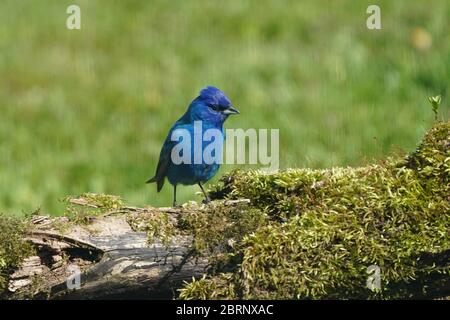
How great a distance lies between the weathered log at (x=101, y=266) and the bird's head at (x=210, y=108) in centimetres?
165


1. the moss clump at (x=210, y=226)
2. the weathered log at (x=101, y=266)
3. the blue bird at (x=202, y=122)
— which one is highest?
the blue bird at (x=202, y=122)

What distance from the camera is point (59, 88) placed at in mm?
8727

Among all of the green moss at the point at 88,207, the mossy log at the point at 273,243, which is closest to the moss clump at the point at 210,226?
the mossy log at the point at 273,243

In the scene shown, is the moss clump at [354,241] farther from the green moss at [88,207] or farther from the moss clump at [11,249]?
the moss clump at [11,249]

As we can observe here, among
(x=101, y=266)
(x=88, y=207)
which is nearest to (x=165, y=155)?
(x=88, y=207)

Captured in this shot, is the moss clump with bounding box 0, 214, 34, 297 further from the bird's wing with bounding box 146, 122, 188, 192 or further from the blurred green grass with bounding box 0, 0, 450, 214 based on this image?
the blurred green grass with bounding box 0, 0, 450, 214

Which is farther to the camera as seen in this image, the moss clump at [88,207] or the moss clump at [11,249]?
the moss clump at [88,207]

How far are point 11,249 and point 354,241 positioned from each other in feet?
4.55

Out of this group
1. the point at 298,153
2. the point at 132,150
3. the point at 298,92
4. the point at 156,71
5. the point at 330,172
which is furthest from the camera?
the point at 156,71

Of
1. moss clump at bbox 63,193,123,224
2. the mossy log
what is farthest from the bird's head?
the mossy log

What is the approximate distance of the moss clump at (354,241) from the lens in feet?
12.7

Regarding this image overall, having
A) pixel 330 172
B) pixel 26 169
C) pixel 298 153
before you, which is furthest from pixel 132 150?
pixel 330 172
